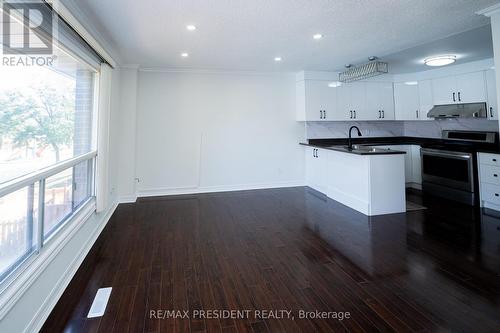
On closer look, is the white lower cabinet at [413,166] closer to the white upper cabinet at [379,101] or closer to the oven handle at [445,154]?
the oven handle at [445,154]

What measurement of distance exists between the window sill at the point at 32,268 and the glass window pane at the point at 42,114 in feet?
2.05

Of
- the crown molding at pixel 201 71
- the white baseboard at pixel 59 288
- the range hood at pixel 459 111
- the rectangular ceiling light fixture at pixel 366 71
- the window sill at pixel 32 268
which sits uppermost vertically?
the crown molding at pixel 201 71

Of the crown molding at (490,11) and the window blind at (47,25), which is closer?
the window blind at (47,25)

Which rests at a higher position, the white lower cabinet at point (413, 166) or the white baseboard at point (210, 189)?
the white lower cabinet at point (413, 166)

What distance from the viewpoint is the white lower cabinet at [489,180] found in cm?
396

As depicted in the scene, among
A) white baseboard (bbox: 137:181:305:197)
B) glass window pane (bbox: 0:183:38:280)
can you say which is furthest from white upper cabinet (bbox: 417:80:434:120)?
glass window pane (bbox: 0:183:38:280)

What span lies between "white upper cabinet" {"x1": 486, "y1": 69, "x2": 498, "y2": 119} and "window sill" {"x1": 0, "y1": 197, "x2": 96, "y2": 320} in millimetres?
6552

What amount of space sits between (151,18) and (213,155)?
9.97ft

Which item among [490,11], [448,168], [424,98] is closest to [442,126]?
[424,98]

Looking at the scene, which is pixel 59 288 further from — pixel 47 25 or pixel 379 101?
pixel 379 101

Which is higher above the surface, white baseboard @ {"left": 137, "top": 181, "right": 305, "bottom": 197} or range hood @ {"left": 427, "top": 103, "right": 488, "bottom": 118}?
range hood @ {"left": 427, "top": 103, "right": 488, "bottom": 118}

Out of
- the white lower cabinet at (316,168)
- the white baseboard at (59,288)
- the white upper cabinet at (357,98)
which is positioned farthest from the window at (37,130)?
the white upper cabinet at (357,98)

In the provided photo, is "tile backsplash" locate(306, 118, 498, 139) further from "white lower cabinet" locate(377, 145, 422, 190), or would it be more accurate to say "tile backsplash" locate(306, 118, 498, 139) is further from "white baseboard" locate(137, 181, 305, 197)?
"white baseboard" locate(137, 181, 305, 197)

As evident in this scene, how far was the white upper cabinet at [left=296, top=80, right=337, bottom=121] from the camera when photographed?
5480mm
